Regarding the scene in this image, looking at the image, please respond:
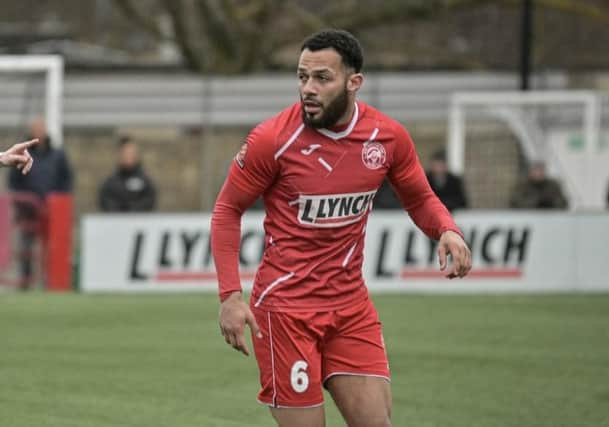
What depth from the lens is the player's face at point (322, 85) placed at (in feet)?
19.7

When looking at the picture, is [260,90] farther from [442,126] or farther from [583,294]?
[583,294]

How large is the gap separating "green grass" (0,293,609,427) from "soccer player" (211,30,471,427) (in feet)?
9.17

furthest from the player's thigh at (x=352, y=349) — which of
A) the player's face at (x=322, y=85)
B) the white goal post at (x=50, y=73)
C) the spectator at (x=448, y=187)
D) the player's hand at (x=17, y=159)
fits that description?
the white goal post at (x=50, y=73)

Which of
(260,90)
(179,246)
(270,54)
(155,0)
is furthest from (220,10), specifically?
(179,246)

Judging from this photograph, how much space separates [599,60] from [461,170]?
36.9 ft

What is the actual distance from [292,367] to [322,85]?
123 centimetres

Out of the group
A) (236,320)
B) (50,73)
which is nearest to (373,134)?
(236,320)

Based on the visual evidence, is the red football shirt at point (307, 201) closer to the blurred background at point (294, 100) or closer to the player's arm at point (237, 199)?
the player's arm at point (237, 199)

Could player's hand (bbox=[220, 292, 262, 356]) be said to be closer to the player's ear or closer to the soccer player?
the soccer player

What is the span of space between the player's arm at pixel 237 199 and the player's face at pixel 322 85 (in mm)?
216

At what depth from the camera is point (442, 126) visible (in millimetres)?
24078

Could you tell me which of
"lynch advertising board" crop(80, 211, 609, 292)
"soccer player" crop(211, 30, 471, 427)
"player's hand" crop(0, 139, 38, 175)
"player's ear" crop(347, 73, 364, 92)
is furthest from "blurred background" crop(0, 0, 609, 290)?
"player's ear" crop(347, 73, 364, 92)

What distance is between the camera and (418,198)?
255 inches

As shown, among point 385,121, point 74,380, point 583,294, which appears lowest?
point 583,294
